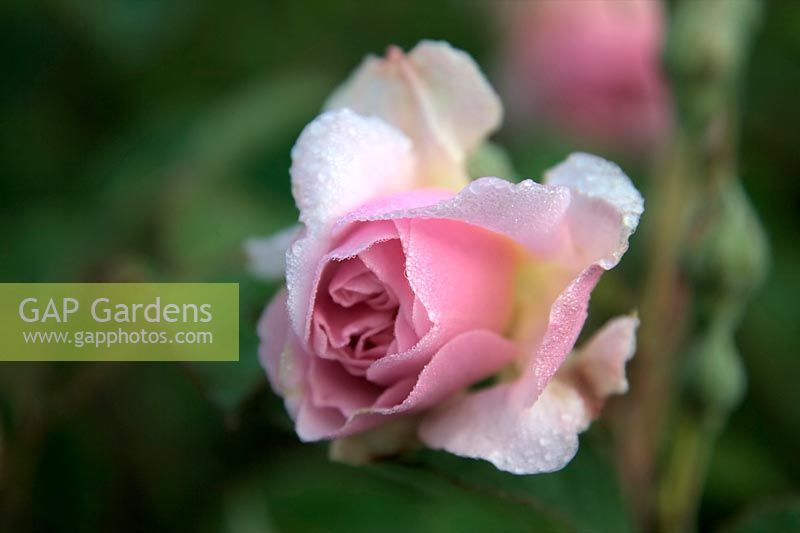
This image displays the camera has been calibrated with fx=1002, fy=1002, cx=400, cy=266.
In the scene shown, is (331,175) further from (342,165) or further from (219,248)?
(219,248)

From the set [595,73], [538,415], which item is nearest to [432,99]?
[538,415]

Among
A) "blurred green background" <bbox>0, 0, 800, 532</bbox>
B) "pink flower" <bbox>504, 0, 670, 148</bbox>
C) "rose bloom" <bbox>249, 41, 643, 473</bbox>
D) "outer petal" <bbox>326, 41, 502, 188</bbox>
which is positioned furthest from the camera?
"pink flower" <bbox>504, 0, 670, 148</bbox>

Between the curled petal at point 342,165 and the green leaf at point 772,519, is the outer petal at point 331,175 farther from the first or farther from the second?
the green leaf at point 772,519

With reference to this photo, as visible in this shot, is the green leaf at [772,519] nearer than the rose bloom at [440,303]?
No

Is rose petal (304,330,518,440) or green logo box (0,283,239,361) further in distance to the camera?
green logo box (0,283,239,361)

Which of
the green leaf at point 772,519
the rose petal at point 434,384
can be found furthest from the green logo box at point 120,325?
the green leaf at point 772,519

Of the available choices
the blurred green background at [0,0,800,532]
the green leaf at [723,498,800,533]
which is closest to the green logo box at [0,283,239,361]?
the blurred green background at [0,0,800,532]

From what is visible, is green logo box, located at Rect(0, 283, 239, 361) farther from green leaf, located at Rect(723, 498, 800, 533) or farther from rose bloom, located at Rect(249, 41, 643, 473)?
green leaf, located at Rect(723, 498, 800, 533)

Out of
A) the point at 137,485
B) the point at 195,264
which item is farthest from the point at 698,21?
the point at 137,485
